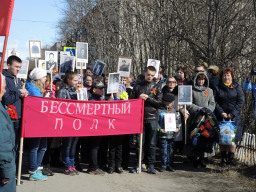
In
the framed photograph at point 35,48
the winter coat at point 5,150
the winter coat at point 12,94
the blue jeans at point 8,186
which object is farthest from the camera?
the framed photograph at point 35,48

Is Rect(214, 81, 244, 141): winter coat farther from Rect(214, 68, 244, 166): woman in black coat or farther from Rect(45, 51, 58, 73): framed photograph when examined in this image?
Rect(45, 51, 58, 73): framed photograph

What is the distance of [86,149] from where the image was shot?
8.18 meters

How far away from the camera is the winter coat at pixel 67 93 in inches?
285

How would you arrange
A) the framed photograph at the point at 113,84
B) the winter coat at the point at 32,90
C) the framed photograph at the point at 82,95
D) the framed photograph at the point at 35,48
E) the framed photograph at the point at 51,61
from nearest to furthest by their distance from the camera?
the winter coat at the point at 32,90 < the framed photograph at the point at 82,95 < the framed photograph at the point at 113,84 < the framed photograph at the point at 51,61 < the framed photograph at the point at 35,48

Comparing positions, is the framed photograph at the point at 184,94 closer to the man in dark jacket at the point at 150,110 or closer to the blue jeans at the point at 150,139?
the man in dark jacket at the point at 150,110

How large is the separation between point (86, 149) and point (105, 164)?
0.53m

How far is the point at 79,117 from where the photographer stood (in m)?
7.22

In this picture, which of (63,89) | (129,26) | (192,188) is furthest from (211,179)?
(129,26)

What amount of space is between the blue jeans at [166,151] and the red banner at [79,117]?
575 millimetres

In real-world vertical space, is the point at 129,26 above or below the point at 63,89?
above

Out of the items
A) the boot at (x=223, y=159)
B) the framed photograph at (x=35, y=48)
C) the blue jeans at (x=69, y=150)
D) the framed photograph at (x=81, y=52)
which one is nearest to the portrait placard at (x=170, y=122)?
the boot at (x=223, y=159)

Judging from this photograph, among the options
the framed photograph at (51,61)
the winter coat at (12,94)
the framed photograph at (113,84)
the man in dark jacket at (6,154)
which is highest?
the framed photograph at (51,61)

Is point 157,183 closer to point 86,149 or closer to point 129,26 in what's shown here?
point 86,149

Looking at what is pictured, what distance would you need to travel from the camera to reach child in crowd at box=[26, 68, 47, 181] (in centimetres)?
678
